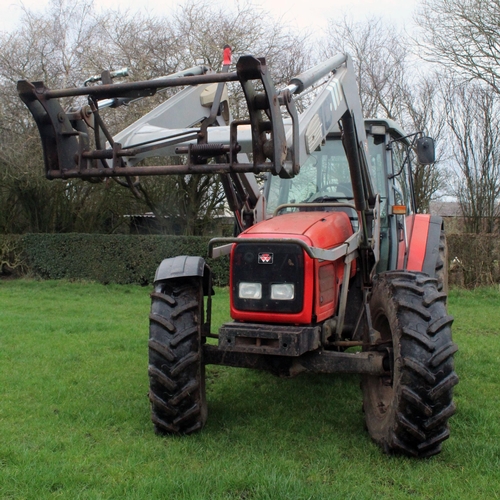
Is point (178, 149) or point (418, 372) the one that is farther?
point (418, 372)

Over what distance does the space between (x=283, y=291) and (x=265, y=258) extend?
241 millimetres

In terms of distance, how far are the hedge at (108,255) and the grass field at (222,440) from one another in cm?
644

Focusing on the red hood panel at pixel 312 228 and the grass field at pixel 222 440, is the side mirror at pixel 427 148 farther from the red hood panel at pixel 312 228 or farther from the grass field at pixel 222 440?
the grass field at pixel 222 440

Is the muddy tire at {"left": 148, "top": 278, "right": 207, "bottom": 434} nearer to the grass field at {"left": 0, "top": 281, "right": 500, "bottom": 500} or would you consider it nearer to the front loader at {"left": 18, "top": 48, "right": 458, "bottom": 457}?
the front loader at {"left": 18, "top": 48, "right": 458, "bottom": 457}

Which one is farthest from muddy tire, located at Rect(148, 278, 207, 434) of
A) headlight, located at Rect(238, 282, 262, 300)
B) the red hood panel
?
the red hood panel

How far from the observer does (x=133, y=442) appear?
12.5 ft

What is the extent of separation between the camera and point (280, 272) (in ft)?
12.3

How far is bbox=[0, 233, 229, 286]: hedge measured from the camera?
1309 centimetres

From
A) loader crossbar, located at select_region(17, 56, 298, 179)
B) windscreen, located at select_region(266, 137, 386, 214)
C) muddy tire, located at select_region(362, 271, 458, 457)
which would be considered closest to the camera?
loader crossbar, located at select_region(17, 56, 298, 179)

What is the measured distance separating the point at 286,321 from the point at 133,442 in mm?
1264

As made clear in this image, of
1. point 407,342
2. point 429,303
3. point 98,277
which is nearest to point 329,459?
point 407,342

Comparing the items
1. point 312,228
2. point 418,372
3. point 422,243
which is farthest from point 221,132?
point 422,243

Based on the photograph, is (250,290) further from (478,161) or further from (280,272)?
(478,161)

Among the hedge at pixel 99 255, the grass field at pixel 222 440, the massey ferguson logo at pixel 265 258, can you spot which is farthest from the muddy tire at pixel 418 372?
the hedge at pixel 99 255
